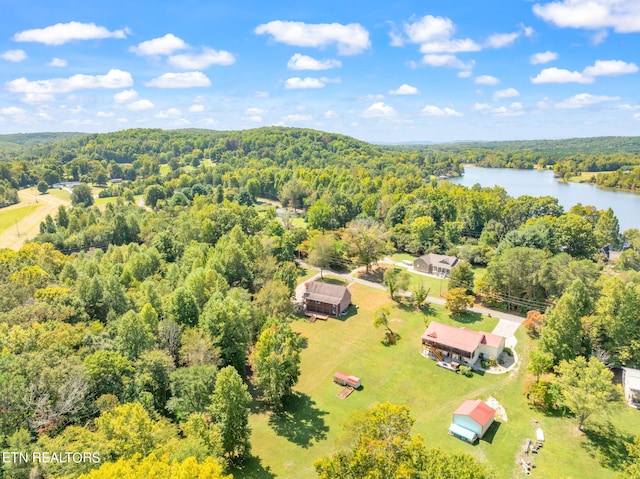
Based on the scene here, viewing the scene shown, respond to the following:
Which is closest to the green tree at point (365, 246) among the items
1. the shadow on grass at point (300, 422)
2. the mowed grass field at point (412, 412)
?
the mowed grass field at point (412, 412)

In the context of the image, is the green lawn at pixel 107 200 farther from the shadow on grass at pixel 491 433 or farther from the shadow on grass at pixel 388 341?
the shadow on grass at pixel 491 433

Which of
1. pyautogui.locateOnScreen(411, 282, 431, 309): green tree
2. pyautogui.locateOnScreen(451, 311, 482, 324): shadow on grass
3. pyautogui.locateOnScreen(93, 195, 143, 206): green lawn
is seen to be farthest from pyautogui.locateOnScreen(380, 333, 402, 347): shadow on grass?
pyautogui.locateOnScreen(93, 195, 143, 206): green lawn

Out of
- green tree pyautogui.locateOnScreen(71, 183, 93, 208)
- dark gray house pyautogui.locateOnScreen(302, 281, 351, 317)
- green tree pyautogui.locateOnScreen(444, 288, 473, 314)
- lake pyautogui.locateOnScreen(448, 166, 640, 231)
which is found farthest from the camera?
green tree pyautogui.locateOnScreen(71, 183, 93, 208)

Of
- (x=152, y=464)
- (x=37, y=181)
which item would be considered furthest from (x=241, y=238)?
(x=37, y=181)

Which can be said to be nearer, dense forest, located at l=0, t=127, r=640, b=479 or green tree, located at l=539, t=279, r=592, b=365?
dense forest, located at l=0, t=127, r=640, b=479

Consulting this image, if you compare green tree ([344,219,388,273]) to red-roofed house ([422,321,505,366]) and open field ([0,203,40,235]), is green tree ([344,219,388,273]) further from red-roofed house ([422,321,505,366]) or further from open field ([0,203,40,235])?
open field ([0,203,40,235])

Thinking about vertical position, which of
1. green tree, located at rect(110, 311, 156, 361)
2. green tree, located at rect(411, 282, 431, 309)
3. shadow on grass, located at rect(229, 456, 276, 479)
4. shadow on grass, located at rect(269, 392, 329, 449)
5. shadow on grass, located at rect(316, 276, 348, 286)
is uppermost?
green tree, located at rect(110, 311, 156, 361)
